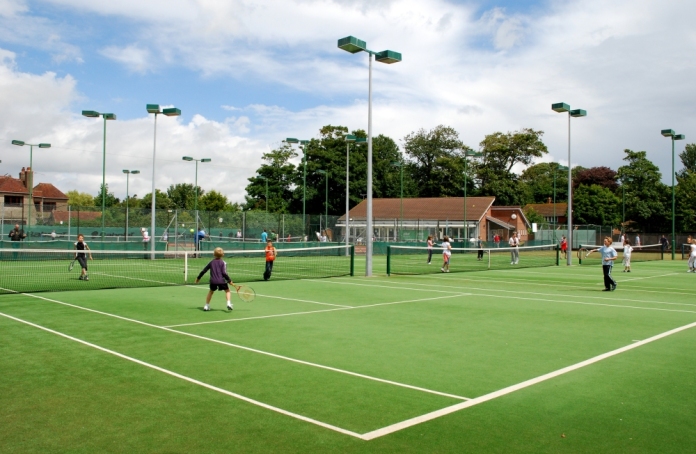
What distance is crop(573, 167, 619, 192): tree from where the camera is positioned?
105 meters

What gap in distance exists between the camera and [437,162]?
9256 centimetres

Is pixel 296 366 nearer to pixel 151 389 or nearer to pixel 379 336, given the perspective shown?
pixel 151 389

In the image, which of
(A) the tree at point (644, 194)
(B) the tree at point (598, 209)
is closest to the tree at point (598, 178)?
(B) the tree at point (598, 209)

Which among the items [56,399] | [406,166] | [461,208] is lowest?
[56,399]

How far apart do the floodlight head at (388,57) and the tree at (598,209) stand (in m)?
71.6

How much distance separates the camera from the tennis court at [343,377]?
221 inches

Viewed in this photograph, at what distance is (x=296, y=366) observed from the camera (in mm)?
8281

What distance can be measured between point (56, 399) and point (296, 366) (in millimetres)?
2855

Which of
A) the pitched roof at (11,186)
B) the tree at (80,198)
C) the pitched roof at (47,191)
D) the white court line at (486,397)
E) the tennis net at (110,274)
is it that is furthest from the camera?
the tree at (80,198)

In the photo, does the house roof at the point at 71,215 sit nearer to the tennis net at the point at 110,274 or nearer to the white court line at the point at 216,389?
the tennis net at the point at 110,274

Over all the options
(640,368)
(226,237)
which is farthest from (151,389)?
(226,237)

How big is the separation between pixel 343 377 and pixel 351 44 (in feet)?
52.0

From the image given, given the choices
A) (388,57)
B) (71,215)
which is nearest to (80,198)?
(71,215)

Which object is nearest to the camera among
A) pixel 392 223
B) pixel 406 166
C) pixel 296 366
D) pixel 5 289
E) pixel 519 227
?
pixel 296 366
